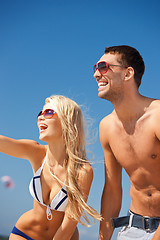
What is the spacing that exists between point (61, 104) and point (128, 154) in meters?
1.28

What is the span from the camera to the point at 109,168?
447cm

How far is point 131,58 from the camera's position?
170 inches

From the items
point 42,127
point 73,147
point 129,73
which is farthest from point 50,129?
point 129,73

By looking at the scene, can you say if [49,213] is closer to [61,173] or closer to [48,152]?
[61,173]

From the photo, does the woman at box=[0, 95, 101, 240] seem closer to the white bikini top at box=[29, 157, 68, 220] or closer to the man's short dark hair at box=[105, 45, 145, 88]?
the white bikini top at box=[29, 157, 68, 220]

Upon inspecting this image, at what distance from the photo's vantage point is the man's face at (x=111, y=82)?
4152 mm

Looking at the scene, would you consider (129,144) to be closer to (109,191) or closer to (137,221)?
(109,191)

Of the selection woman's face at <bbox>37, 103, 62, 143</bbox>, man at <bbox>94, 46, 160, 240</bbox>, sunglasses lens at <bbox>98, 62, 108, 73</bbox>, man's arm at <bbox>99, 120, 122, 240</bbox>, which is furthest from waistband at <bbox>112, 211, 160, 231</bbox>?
sunglasses lens at <bbox>98, 62, 108, 73</bbox>

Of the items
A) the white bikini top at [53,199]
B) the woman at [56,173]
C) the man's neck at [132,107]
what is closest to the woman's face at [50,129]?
the woman at [56,173]

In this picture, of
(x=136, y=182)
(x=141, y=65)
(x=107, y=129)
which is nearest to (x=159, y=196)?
(x=136, y=182)

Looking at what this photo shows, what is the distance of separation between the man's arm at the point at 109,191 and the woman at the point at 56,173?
9.4 inches

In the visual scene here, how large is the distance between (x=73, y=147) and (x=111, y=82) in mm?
1097

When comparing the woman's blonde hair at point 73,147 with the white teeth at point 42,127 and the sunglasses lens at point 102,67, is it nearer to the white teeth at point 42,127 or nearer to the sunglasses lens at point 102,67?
the white teeth at point 42,127

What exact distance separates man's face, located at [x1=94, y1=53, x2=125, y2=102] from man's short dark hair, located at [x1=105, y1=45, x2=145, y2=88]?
122mm
